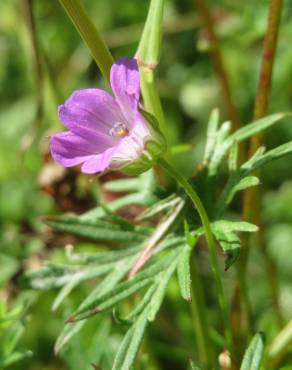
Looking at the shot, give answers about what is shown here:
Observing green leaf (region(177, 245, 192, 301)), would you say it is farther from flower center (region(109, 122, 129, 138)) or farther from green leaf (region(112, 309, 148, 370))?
flower center (region(109, 122, 129, 138))

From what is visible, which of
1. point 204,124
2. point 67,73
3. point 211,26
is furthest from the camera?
point 67,73

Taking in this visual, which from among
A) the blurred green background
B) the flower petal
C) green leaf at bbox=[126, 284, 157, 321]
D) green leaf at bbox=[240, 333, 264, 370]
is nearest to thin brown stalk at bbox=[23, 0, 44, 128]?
the blurred green background

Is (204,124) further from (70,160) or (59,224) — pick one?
(70,160)

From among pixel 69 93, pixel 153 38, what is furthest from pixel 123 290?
pixel 69 93

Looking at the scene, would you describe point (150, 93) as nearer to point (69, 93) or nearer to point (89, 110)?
point (89, 110)

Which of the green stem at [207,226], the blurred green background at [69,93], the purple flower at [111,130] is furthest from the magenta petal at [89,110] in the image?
the blurred green background at [69,93]

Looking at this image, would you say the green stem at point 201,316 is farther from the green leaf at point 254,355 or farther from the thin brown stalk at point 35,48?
the thin brown stalk at point 35,48

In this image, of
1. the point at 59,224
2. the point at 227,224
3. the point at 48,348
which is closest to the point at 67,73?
the point at 48,348
